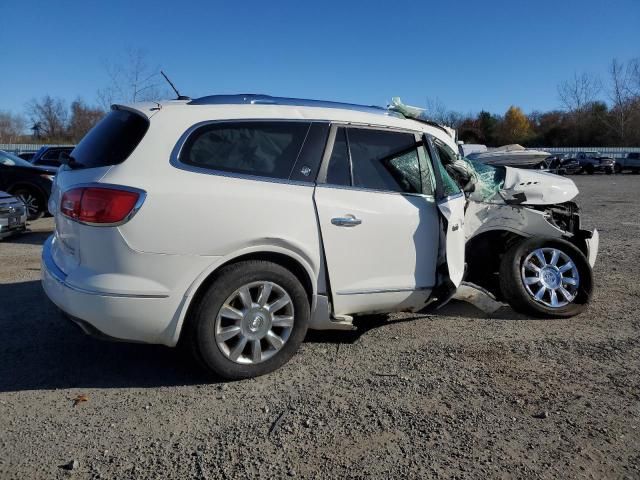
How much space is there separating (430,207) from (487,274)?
4.96 feet

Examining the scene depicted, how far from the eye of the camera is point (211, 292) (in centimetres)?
333

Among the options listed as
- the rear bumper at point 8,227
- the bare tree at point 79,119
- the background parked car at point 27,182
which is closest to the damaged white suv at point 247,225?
the rear bumper at point 8,227

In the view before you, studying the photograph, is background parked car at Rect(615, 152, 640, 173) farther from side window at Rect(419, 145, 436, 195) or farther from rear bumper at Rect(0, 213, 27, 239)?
side window at Rect(419, 145, 436, 195)

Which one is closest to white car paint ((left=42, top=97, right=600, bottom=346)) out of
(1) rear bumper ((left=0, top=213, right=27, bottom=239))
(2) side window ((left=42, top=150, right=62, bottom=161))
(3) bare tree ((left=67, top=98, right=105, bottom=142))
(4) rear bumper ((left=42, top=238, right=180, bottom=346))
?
(4) rear bumper ((left=42, top=238, right=180, bottom=346))

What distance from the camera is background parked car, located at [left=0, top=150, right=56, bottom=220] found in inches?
449

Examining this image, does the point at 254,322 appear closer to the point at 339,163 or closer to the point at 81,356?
the point at 339,163

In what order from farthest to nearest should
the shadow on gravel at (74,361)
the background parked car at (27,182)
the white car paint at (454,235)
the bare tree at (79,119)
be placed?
the bare tree at (79,119), the background parked car at (27,182), the white car paint at (454,235), the shadow on gravel at (74,361)

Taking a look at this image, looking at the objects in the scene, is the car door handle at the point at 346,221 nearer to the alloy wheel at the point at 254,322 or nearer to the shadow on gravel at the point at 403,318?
the alloy wheel at the point at 254,322

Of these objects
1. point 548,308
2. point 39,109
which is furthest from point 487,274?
point 39,109

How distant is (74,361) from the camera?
3.84m

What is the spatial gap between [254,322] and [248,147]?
1.14 metres

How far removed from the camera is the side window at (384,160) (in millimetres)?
3936

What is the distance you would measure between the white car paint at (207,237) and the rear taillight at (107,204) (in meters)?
0.05

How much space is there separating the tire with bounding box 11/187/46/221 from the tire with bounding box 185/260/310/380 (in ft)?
32.2
